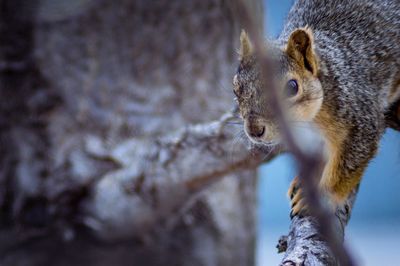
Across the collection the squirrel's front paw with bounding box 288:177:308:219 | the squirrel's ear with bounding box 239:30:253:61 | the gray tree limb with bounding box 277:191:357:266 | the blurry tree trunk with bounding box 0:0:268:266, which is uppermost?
the blurry tree trunk with bounding box 0:0:268:266

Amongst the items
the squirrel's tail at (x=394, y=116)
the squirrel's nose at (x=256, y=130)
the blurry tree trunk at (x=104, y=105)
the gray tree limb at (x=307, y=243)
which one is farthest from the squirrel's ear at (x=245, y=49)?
the blurry tree trunk at (x=104, y=105)

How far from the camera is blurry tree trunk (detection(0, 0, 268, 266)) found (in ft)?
6.23

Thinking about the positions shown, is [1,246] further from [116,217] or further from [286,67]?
[286,67]

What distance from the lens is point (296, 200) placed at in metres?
1.12

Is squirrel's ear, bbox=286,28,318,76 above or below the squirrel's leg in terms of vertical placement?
above

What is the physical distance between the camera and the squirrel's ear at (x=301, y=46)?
1018 mm

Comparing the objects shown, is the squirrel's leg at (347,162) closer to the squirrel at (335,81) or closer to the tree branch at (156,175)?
the squirrel at (335,81)

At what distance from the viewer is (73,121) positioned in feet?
6.34

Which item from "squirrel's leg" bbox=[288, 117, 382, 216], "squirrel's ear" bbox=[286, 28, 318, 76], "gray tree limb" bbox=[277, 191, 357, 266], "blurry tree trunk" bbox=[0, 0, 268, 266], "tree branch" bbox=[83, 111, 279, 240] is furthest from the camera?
"blurry tree trunk" bbox=[0, 0, 268, 266]

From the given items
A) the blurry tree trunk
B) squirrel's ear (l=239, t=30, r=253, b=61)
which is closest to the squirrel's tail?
squirrel's ear (l=239, t=30, r=253, b=61)

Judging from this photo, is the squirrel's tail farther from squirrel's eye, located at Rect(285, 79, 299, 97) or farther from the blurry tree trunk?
the blurry tree trunk

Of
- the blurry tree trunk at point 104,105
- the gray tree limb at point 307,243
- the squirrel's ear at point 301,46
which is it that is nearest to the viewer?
the gray tree limb at point 307,243

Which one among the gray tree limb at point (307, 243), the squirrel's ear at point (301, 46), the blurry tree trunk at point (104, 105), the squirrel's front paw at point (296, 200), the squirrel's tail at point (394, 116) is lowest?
the gray tree limb at point (307, 243)

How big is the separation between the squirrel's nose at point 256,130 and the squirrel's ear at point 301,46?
0.19 meters
